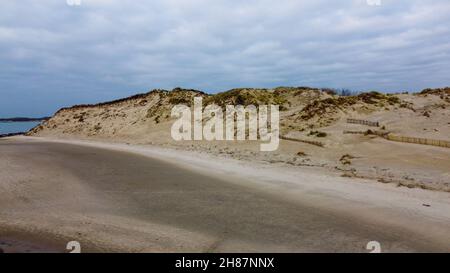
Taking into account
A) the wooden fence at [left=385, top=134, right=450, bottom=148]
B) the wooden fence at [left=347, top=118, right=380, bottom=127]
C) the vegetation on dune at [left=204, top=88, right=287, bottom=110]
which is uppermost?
the vegetation on dune at [left=204, top=88, right=287, bottom=110]

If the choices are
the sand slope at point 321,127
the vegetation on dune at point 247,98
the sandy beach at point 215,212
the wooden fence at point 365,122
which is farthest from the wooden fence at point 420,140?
the vegetation on dune at point 247,98

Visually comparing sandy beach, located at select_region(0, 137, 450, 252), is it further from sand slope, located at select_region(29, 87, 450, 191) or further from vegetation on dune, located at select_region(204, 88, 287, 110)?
vegetation on dune, located at select_region(204, 88, 287, 110)

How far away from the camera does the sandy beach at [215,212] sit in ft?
31.0

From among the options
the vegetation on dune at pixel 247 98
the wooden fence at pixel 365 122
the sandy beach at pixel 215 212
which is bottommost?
the sandy beach at pixel 215 212

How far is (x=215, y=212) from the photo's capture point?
39.4 feet

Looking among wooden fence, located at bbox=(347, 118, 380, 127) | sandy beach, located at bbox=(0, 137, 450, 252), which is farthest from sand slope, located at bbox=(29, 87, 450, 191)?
sandy beach, located at bbox=(0, 137, 450, 252)

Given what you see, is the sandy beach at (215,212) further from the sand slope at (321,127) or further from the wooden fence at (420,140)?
the wooden fence at (420,140)

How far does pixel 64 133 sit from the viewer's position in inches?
2072

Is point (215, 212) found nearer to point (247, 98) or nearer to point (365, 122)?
point (365, 122)

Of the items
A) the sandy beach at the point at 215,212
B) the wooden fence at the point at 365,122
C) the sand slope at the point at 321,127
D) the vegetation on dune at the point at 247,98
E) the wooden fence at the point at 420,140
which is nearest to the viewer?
Answer: the sandy beach at the point at 215,212

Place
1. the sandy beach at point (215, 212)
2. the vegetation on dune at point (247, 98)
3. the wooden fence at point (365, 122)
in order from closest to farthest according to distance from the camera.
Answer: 1. the sandy beach at point (215, 212)
2. the wooden fence at point (365, 122)
3. the vegetation on dune at point (247, 98)

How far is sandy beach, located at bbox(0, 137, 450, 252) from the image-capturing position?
945 centimetres
